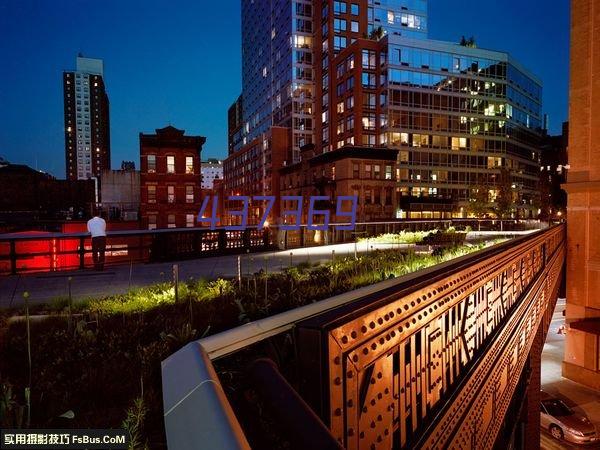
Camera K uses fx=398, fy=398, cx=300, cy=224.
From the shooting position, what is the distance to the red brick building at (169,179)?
140 ft

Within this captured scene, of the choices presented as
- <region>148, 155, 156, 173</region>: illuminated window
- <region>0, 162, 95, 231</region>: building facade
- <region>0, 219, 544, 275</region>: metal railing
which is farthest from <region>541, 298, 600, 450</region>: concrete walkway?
<region>0, 162, 95, 231</region>: building facade

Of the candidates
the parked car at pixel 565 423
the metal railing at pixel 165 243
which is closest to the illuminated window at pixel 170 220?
the metal railing at pixel 165 243

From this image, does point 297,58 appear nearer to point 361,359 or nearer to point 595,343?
point 595,343

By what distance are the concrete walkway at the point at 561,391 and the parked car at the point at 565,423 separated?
302 millimetres

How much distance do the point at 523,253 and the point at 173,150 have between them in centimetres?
4024

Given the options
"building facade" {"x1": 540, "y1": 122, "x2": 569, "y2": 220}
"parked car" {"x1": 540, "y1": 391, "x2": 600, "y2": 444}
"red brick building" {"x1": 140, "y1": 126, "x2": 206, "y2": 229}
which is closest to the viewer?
"parked car" {"x1": 540, "y1": 391, "x2": 600, "y2": 444}

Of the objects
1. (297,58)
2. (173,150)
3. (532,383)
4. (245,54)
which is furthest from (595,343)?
(245,54)

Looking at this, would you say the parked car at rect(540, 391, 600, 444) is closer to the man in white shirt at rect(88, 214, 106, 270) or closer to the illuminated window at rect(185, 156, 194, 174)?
the man in white shirt at rect(88, 214, 106, 270)

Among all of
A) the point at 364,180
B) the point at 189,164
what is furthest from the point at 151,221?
the point at 364,180

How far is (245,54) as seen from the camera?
416ft

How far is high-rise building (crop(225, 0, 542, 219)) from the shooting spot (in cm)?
6438

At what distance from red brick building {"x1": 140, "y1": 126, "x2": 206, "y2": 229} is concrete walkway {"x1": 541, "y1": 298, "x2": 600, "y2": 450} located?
1372 inches

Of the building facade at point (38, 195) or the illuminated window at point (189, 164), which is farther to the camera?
the building facade at point (38, 195)

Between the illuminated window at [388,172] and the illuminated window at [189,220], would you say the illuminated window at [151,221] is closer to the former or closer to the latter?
the illuminated window at [189,220]
